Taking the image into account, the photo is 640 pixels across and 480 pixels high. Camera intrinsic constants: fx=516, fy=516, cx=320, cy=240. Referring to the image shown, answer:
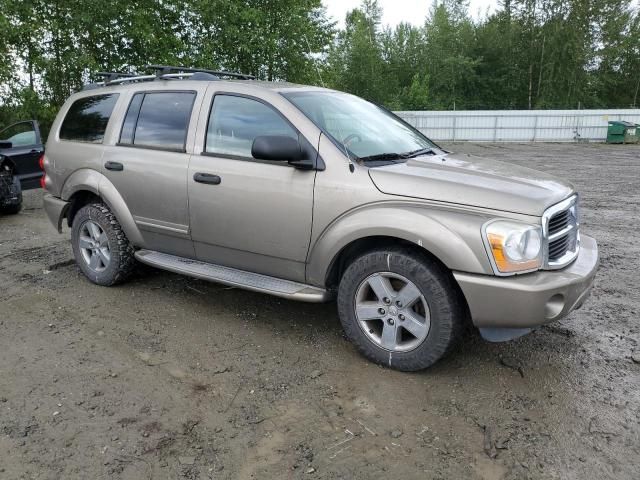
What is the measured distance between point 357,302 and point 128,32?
16.1 meters

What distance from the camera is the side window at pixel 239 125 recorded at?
3.68 metres

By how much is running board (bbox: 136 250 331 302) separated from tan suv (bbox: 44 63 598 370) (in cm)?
1

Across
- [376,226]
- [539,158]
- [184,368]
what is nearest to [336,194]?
[376,226]

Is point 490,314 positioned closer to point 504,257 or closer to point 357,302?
point 504,257

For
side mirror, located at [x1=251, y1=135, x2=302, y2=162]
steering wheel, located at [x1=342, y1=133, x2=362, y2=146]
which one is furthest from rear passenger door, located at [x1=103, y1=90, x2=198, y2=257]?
steering wheel, located at [x1=342, y1=133, x2=362, y2=146]

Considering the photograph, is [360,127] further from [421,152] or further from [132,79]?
[132,79]

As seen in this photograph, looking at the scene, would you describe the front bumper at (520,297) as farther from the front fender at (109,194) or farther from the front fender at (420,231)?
the front fender at (109,194)

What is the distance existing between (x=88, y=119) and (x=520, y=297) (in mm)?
4115

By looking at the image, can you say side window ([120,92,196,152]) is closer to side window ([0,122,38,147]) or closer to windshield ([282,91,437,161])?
windshield ([282,91,437,161])

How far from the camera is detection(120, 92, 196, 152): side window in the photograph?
4.11 m

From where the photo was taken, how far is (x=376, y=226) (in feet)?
10.3

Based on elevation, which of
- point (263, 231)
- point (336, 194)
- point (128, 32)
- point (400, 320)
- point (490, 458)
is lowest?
point (490, 458)

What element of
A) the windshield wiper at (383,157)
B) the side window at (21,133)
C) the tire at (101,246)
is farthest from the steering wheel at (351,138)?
the side window at (21,133)

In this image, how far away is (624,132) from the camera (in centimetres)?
2558
